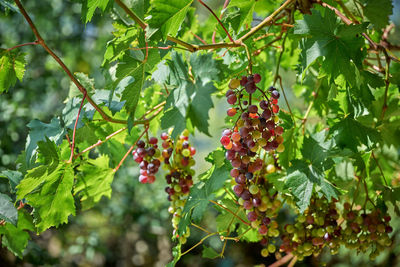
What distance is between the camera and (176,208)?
3.17 ft

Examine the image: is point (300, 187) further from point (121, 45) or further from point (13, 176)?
point (13, 176)

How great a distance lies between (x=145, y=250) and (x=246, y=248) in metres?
1.07

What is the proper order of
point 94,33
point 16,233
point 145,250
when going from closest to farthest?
point 16,233 < point 94,33 < point 145,250

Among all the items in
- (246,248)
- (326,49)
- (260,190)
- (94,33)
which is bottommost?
(246,248)

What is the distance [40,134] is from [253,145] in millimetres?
511

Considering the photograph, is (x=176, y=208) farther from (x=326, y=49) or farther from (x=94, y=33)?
(x=94, y=33)

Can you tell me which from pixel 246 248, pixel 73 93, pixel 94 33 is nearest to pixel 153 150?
pixel 73 93

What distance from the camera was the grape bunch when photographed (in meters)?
0.94

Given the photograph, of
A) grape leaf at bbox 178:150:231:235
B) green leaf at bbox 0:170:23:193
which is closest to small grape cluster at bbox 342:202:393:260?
grape leaf at bbox 178:150:231:235

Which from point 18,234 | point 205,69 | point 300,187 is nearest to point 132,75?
point 205,69

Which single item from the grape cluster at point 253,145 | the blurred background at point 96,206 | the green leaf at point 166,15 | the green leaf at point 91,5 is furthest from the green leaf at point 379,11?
the blurred background at point 96,206

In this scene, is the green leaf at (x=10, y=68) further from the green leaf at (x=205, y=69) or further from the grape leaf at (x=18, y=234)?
the green leaf at (x=205, y=69)

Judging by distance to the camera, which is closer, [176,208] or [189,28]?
[176,208]

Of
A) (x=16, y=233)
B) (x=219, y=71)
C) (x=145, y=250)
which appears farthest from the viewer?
(x=145, y=250)
